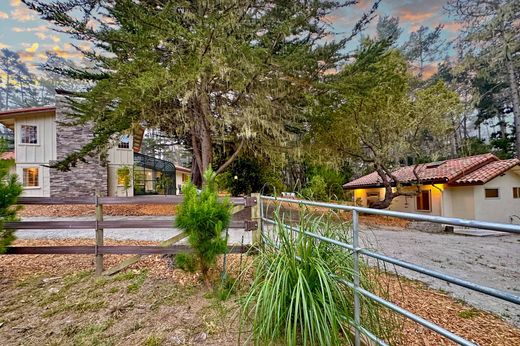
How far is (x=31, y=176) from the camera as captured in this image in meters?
14.9

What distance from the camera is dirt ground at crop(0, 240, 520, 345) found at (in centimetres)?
250

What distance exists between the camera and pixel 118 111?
26.4 feet

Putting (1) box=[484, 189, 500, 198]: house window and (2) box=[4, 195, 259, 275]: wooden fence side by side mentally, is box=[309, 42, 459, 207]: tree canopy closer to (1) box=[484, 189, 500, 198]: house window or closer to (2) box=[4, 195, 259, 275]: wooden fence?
(1) box=[484, 189, 500, 198]: house window

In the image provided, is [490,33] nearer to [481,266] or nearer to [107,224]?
[481,266]

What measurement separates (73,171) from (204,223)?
46.9ft

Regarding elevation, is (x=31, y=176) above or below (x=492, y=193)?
above

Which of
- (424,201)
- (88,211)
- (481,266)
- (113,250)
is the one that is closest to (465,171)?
(424,201)

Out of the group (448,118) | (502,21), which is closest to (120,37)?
(448,118)

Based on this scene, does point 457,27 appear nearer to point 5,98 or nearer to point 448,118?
point 448,118

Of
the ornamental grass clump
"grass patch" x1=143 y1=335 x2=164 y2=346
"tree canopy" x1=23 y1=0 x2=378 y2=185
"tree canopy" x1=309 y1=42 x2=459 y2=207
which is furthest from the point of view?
"tree canopy" x1=309 y1=42 x2=459 y2=207

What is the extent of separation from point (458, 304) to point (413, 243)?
10.1 ft

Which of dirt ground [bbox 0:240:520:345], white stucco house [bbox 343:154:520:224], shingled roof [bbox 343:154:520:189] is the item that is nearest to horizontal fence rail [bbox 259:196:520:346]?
dirt ground [bbox 0:240:520:345]

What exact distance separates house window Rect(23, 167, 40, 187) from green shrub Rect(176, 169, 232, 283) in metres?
16.1

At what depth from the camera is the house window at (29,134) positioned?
14669mm
